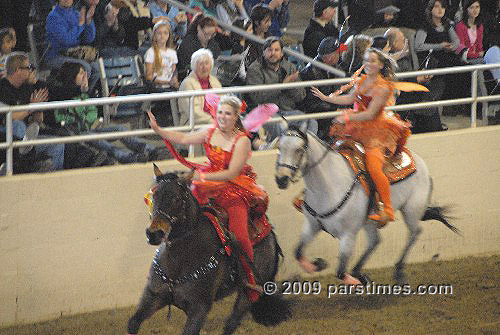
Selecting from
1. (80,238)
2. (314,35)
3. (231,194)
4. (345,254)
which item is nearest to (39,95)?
(80,238)

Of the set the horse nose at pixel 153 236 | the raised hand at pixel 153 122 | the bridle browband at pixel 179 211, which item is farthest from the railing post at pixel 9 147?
the horse nose at pixel 153 236

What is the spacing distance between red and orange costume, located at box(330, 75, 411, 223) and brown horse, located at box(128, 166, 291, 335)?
1.76 metres

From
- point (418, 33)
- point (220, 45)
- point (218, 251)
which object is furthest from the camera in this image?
point (418, 33)

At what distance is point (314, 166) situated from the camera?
8.46 metres

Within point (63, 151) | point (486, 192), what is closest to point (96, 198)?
point (63, 151)

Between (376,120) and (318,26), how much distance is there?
10.1ft

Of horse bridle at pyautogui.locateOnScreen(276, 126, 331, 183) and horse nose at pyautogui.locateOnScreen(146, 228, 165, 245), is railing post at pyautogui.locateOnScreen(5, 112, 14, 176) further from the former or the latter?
horse bridle at pyautogui.locateOnScreen(276, 126, 331, 183)

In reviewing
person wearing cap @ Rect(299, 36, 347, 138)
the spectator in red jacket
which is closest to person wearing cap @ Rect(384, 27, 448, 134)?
person wearing cap @ Rect(299, 36, 347, 138)

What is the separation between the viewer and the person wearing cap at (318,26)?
11633mm

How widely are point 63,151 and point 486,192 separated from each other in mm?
4711

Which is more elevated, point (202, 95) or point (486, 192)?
point (202, 95)

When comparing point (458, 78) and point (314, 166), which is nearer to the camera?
point (314, 166)

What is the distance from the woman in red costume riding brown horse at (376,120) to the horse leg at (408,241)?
0.67 metres

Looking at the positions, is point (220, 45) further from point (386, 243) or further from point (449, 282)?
point (449, 282)
